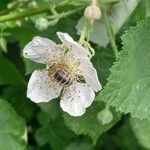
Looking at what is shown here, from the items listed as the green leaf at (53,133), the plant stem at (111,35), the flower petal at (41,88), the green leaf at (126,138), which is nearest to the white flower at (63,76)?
the flower petal at (41,88)

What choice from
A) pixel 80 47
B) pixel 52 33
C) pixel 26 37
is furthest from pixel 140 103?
pixel 26 37

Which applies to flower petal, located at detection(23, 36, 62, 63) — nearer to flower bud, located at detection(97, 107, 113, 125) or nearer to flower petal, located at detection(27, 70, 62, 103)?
flower petal, located at detection(27, 70, 62, 103)

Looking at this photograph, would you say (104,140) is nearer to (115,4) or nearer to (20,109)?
(20,109)

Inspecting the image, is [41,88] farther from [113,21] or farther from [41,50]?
A: [113,21]

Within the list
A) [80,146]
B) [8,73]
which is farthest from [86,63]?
[80,146]

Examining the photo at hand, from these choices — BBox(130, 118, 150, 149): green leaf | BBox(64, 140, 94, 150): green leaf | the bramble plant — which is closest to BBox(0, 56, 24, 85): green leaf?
the bramble plant

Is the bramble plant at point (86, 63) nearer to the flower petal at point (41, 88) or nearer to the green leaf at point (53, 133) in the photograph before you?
the flower petal at point (41, 88)

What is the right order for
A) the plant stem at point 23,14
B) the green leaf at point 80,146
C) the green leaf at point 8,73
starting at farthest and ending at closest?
the green leaf at point 80,146 → the green leaf at point 8,73 → the plant stem at point 23,14
